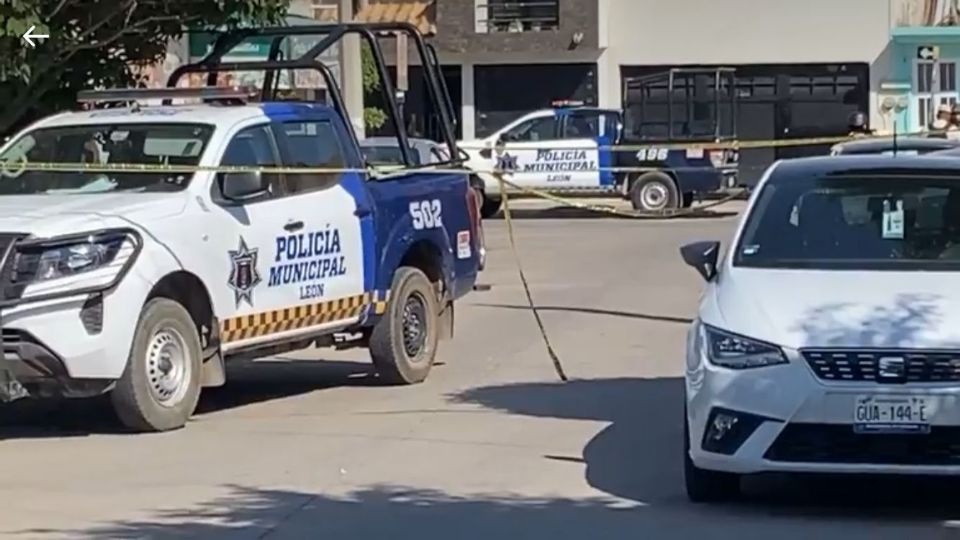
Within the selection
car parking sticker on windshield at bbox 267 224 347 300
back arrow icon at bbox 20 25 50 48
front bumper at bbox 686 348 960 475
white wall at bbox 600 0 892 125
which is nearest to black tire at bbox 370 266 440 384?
car parking sticker on windshield at bbox 267 224 347 300

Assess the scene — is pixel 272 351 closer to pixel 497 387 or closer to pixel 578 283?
pixel 497 387

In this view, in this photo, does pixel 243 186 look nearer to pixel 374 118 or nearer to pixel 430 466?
pixel 430 466

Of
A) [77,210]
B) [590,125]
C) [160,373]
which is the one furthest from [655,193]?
[77,210]

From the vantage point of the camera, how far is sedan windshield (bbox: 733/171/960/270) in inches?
388

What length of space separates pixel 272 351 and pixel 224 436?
1190mm

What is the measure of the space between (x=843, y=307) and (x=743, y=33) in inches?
1366

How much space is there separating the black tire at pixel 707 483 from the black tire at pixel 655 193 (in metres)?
24.1

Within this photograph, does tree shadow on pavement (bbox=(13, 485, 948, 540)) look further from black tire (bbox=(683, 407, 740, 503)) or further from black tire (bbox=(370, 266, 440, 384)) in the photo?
black tire (bbox=(370, 266, 440, 384))

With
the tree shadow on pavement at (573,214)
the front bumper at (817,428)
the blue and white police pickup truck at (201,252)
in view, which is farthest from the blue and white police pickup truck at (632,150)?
the front bumper at (817,428)

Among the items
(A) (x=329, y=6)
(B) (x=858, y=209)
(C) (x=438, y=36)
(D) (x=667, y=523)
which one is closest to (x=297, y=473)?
(D) (x=667, y=523)

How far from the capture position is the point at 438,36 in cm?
4366

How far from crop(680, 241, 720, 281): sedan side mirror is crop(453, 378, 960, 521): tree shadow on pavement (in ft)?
3.51

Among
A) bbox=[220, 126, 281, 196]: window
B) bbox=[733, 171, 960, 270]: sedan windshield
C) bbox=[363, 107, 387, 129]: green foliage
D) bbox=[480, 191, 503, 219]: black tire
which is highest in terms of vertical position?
bbox=[220, 126, 281, 196]: window

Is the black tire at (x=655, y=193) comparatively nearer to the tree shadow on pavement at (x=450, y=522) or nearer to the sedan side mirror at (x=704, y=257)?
the sedan side mirror at (x=704, y=257)
